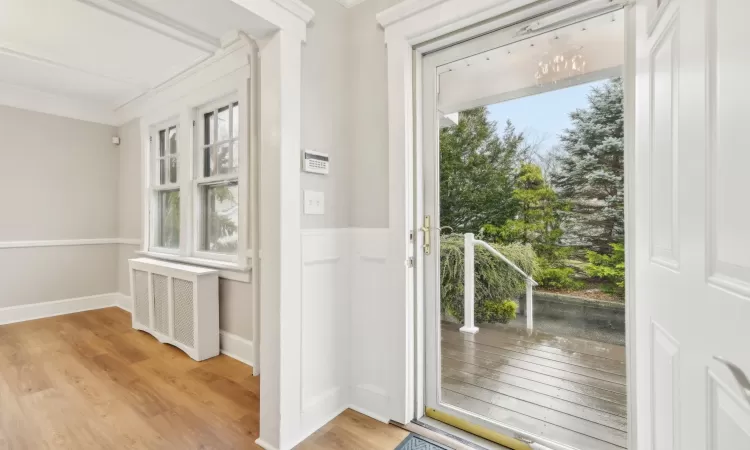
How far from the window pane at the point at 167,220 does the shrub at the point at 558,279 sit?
3552mm

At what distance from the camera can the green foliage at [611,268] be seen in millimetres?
1425

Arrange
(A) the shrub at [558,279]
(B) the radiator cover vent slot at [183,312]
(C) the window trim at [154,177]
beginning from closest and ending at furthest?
(A) the shrub at [558,279] < (B) the radiator cover vent slot at [183,312] < (C) the window trim at [154,177]

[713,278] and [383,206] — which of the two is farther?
[383,206]

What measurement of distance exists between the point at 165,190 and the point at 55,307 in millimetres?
2002

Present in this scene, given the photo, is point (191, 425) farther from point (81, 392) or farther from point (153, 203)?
point (153, 203)

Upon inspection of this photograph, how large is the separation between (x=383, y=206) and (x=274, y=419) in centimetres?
124

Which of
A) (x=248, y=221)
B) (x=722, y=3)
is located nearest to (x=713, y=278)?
(x=722, y=3)

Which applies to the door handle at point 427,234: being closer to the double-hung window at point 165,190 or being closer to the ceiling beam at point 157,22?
the ceiling beam at point 157,22

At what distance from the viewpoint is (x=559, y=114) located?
156cm

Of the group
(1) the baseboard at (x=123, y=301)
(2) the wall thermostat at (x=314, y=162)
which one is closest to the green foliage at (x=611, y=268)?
(2) the wall thermostat at (x=314, y=162)

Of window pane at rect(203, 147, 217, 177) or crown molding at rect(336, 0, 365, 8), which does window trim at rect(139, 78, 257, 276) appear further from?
crown molding at rect(336, 0, 365, 8)

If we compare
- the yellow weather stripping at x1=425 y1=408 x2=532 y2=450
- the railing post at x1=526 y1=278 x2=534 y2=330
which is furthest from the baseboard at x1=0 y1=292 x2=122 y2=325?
the railing post at x1=526 y1=278 x2=534 y2=330

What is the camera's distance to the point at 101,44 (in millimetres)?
2789

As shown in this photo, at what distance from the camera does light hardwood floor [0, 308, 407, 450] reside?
173 cm
